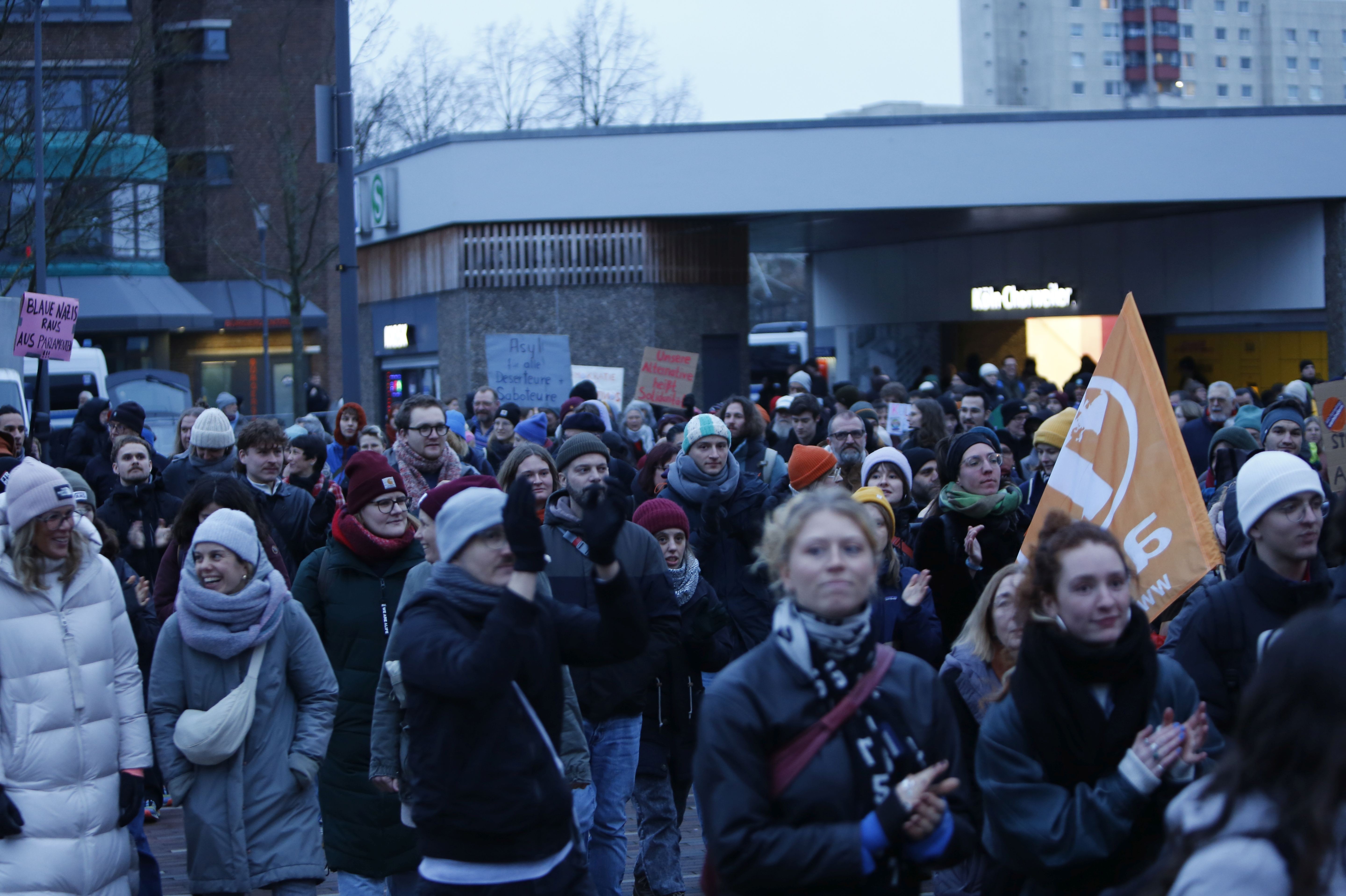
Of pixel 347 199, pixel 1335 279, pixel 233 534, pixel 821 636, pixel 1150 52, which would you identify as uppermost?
pixel 1150 52

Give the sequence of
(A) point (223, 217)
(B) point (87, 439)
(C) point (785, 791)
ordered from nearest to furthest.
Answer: (C) point (785, 791), (B) point (87, 439), (A) point (223, 217)

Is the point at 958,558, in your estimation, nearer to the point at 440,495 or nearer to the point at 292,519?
the point at 440,495

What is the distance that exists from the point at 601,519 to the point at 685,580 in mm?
2798

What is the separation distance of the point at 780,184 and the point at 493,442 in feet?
39.2

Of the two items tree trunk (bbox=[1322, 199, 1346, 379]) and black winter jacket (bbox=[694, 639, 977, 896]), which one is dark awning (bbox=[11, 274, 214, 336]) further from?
black winter jacket (bbox=[694, 639, 977, 896])

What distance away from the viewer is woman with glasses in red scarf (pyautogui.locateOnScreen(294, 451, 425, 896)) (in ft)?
17.2

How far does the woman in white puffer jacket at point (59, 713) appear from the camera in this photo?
15.3ft

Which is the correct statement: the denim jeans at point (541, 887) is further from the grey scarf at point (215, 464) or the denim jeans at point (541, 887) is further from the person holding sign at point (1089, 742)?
the grey scarf at point (215, 464)

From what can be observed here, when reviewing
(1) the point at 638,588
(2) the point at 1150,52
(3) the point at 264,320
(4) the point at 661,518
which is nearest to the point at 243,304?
(3) the point at 264,320

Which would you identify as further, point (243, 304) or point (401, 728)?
point (243, 304)

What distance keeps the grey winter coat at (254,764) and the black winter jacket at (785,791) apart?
7.47 feet

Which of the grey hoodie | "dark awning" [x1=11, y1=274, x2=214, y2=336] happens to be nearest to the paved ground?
the grey hoodie

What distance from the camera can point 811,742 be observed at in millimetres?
3049

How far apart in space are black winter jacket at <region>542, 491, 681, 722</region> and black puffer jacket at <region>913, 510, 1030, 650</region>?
4.43 feet
